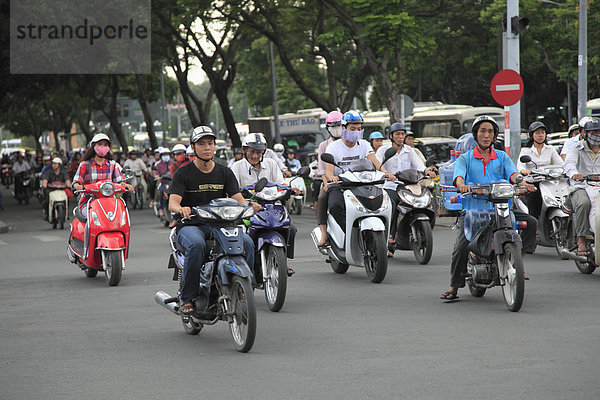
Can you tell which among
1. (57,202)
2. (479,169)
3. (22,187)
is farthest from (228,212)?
(22,187)

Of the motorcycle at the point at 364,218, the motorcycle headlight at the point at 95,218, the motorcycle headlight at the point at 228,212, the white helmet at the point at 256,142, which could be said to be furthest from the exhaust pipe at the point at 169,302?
the motorcycle headlight at the point at 95,218

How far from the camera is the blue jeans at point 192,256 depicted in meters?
7.41

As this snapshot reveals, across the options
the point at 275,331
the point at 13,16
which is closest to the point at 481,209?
the point at 275,331

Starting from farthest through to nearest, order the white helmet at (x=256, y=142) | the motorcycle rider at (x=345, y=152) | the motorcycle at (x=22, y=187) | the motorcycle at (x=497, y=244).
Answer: the motorcycle at (x=22, y=187) → the motorcycle rider at (x=345, y=152) → the white helmet at (x=256, y=142) → the motorcycle at (x=497, y=244)

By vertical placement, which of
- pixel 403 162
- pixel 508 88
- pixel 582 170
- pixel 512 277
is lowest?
pixel 512 277

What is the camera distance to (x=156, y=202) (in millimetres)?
24812

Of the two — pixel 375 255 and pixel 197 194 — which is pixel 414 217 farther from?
pixel 197 194

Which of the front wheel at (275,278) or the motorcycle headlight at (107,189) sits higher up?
the motorcycle headlight at (107,189)

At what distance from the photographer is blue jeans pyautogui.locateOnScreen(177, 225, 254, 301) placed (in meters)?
7.41

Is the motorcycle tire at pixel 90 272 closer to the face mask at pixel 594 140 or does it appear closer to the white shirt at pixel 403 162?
the white shirt at pixel 403 162

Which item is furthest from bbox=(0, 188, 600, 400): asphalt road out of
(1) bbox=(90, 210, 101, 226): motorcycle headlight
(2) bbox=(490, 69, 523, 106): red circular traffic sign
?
(2) bbox=(490, 69, 523, 106): red circular traffic sign

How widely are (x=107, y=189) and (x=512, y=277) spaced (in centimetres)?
555

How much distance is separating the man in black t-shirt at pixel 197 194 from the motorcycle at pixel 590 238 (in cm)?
430

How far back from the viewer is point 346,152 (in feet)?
38.3
